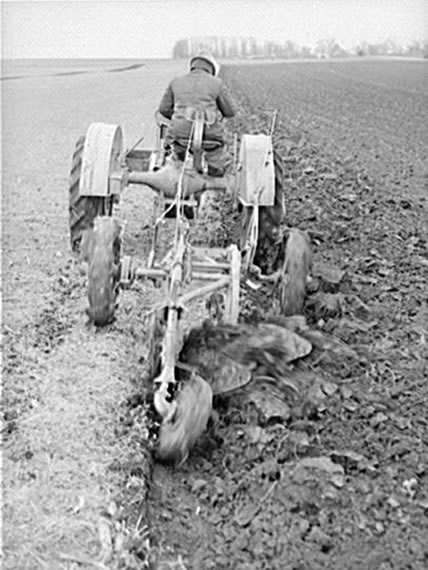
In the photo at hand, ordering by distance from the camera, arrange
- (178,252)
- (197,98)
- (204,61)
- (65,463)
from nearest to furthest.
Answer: (65,463)
(178,252)
(197,98)
(204,61)

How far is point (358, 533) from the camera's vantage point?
3.23 metres

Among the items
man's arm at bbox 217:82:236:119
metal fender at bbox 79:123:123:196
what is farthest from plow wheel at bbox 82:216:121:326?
man's arm at bbox 217:82:236:119

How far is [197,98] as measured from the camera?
5930mm

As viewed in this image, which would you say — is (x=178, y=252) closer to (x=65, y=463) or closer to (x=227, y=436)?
(x=227, y=436)

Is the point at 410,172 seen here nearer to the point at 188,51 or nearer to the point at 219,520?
the point at 188,51

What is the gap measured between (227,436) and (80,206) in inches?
111

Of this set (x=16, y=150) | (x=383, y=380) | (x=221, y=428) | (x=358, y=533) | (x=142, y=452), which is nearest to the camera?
(x=358, y=533)

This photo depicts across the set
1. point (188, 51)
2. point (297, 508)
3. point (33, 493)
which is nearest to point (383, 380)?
point (297, 508)

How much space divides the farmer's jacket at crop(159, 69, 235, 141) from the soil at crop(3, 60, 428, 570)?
1122mm

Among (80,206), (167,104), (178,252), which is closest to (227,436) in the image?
(178,252)

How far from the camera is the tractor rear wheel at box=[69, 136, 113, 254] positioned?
245 inches

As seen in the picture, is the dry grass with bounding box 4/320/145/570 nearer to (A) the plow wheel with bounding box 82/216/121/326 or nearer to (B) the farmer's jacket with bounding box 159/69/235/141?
(A) the plow wheel with bounding box 82/216/121/326

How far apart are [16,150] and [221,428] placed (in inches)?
413

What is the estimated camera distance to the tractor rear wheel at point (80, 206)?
6.23 m
